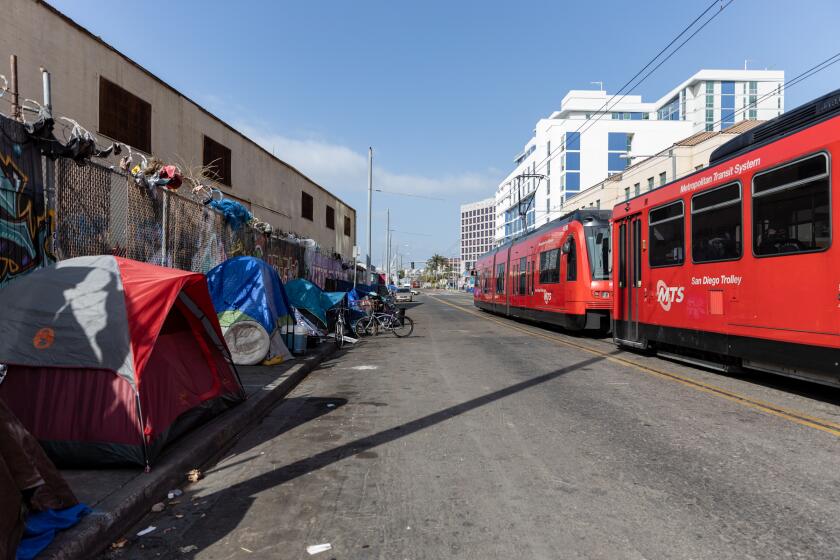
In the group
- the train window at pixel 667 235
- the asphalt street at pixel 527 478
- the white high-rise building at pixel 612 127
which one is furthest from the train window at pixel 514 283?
the white high-rise building at pixel 612 127

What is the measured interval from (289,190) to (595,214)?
1442 centimetres

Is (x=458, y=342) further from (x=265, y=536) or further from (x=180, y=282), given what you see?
(x=265, y=536)

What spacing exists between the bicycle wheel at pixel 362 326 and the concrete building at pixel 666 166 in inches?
1006

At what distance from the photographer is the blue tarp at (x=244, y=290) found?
9.59 meters

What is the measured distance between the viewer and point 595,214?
636 inches

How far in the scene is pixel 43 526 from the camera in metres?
3.08

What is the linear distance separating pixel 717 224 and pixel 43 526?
9.04 m

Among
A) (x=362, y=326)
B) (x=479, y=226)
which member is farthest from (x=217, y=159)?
(x=479, y=226)

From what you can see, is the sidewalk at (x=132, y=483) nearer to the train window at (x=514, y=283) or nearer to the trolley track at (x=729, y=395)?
the trolley track at (x=729, y=395)

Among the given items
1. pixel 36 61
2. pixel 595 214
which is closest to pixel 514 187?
pixel 595 214

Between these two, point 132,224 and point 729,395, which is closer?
point 729,395

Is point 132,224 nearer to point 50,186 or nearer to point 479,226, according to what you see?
point 50,186

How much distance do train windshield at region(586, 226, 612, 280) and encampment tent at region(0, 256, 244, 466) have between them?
41.2 ft

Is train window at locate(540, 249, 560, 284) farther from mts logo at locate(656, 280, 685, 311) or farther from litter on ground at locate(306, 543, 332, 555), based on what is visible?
litter on ground at locate(306, 543, 332, 555)
